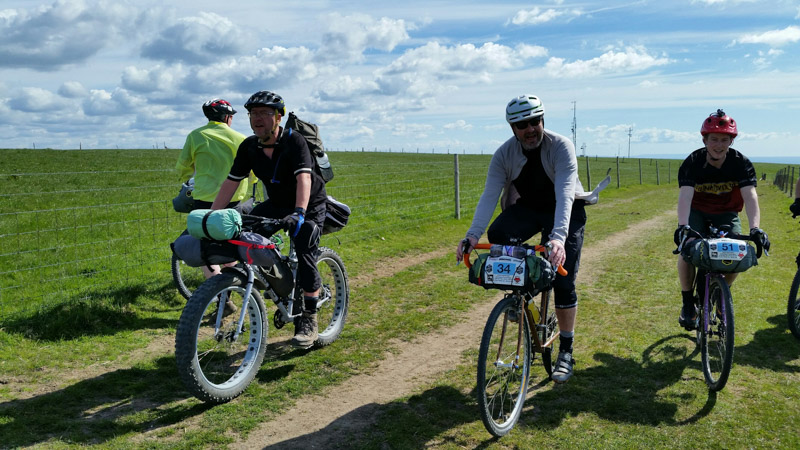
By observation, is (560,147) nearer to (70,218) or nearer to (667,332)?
(667,332)

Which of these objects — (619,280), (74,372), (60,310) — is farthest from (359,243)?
(74,372)

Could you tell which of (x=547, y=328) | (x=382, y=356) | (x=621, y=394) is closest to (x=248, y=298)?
(x=382, y=356)

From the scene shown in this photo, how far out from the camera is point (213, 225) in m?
4.23

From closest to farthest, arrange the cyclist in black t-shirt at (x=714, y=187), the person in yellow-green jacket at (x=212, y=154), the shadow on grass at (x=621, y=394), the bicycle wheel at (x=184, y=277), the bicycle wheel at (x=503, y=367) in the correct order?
the bicycle wheel at (x=503, y=367) → the shadow on grass at (x=621, y=394) → the cyclist in black t-shirt at (x=714, y=187) → the person in yellow-green jacket at (x=212, y=154) → the bicycle wheel at (x=184, y=277)

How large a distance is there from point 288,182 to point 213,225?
110 centimetres

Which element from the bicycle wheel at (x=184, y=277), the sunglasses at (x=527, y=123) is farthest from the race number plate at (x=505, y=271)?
the bicycle wheel at (x=184, y=277)

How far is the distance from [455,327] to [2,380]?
14.4 feet

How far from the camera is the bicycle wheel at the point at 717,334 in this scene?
4.51 meters

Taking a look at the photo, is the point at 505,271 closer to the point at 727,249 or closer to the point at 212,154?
the point at 727,249

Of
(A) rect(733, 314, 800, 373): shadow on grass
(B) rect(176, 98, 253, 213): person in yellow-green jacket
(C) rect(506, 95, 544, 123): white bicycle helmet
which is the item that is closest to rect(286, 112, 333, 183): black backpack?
(B) rect(176, 98, 253, 213): person in yellow-green jacket

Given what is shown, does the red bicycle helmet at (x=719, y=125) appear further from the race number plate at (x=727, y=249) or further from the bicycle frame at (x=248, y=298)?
the bicycle frame at (x=248, y=298)

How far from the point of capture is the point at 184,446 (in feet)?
12.5

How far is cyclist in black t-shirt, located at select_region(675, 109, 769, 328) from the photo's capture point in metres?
5.12

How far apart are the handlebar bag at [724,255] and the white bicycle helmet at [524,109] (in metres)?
1.84
